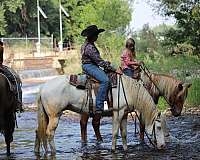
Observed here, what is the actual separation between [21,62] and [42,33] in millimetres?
25973

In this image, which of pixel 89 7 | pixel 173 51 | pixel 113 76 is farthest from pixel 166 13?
pixel 89 7

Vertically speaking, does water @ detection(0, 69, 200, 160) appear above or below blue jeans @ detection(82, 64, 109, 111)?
below

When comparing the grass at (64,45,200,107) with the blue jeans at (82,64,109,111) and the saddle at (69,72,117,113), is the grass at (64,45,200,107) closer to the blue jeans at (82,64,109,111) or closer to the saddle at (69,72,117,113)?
the saddle at (69,72,117,113)

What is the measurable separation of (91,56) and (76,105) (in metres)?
1.02

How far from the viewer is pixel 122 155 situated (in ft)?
29.9

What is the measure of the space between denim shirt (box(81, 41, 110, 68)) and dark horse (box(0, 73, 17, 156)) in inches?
63.4

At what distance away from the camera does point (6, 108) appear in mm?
9586

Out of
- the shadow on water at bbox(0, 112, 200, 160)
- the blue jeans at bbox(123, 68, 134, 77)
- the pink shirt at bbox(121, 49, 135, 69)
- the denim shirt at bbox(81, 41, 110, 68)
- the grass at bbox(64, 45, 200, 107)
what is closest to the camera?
the shadow on water at bbox(0, 112, 200, 160)

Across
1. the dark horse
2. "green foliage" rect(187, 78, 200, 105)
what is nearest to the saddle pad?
the dark horse

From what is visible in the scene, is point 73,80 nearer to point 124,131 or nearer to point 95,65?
point 95,65

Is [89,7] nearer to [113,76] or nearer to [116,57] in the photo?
[116,57]

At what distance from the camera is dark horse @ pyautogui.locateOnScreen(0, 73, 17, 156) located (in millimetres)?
9461

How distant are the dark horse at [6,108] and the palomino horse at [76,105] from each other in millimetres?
587

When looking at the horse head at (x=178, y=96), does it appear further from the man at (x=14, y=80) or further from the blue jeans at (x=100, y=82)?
the man at (x=14, y=80)
